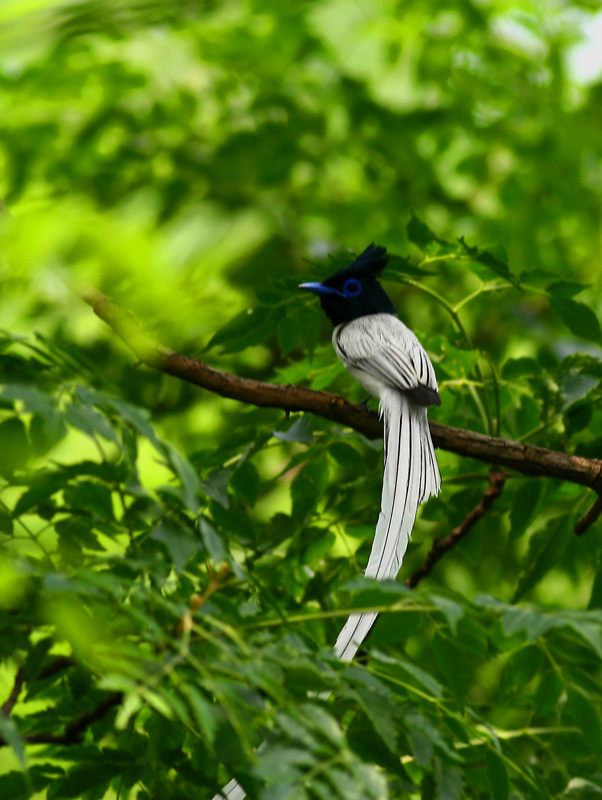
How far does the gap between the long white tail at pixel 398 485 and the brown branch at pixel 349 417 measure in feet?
0.30

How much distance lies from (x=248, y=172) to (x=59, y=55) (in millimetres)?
1180

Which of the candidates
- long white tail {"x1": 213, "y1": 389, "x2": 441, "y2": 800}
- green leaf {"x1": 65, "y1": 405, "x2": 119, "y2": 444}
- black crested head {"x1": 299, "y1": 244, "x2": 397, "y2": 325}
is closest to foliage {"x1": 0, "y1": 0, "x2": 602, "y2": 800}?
green leaf {"x1": 65, "y1": 405, "x2": 119, "y2": 444}

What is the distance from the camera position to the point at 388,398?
3.04m

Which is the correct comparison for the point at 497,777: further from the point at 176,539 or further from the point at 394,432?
the point at 394,432

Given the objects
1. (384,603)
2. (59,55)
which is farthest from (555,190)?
(384,603)

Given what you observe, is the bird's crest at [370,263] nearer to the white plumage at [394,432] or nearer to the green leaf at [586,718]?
Result: the white plumage at [394,432]

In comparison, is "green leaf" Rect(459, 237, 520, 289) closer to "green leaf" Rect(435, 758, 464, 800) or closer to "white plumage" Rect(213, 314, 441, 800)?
"white plumage" Rect(213, 314, 441, 800)

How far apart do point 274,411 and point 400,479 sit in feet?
2.61

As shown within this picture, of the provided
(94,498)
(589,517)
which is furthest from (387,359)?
(94,498)

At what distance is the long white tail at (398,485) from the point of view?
2408 millimetres

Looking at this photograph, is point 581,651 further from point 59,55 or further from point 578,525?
point 59,55

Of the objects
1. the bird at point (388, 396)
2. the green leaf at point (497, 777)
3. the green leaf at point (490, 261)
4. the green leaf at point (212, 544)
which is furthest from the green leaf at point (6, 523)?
the green leaf at point (490, 261)

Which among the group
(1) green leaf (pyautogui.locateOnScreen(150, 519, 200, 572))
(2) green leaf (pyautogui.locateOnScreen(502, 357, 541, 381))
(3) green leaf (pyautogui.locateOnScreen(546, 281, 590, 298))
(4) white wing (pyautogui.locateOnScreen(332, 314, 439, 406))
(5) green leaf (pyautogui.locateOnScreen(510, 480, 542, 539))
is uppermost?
(1) green leaf (pyautogui.locateOnScreen(150, 519, 200, 572))

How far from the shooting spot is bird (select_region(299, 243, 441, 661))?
97.0 inches
